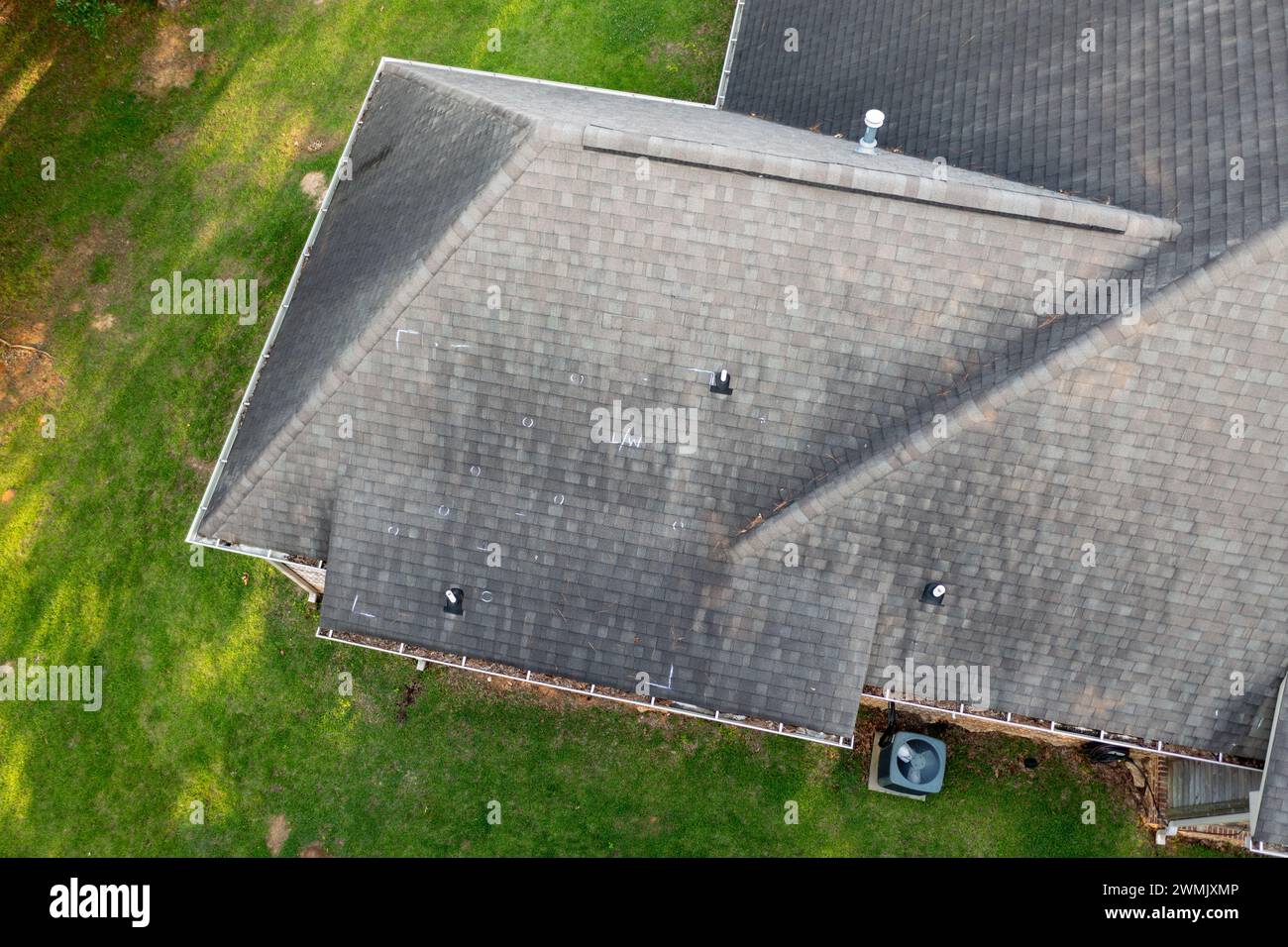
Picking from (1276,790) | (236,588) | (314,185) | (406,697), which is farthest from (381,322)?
(1276,790)

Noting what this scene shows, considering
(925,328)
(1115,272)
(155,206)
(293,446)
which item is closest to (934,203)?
(925,328)

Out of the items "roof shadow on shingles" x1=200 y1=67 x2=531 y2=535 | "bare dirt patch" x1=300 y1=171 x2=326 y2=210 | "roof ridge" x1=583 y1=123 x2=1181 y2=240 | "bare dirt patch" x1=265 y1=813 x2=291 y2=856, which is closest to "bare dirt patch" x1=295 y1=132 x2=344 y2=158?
"bare dirt patch" x1=300 y1=171 x2=326 y2=210

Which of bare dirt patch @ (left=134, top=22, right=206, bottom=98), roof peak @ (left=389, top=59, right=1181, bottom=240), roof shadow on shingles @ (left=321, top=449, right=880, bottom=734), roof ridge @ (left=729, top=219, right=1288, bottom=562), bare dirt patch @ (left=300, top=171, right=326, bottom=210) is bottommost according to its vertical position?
roof shadow on shingles @ (left=321, top=449, right=880, bottom=734)

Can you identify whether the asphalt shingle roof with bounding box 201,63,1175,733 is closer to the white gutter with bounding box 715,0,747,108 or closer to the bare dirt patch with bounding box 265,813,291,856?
the white gutter with bounding box 715,0,747,108

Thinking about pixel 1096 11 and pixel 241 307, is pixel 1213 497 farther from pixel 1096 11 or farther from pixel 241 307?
pixel 241 307

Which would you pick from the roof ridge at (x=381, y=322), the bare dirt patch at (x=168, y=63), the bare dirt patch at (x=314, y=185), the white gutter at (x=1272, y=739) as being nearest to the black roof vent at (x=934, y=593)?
the white gutter at (x=1272, y=739)

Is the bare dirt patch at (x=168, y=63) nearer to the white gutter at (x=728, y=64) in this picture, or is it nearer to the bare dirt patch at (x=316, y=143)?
the bare dirt patch at (x=316, y=143)

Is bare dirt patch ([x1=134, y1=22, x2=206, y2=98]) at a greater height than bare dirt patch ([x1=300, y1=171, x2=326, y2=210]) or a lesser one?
greater
